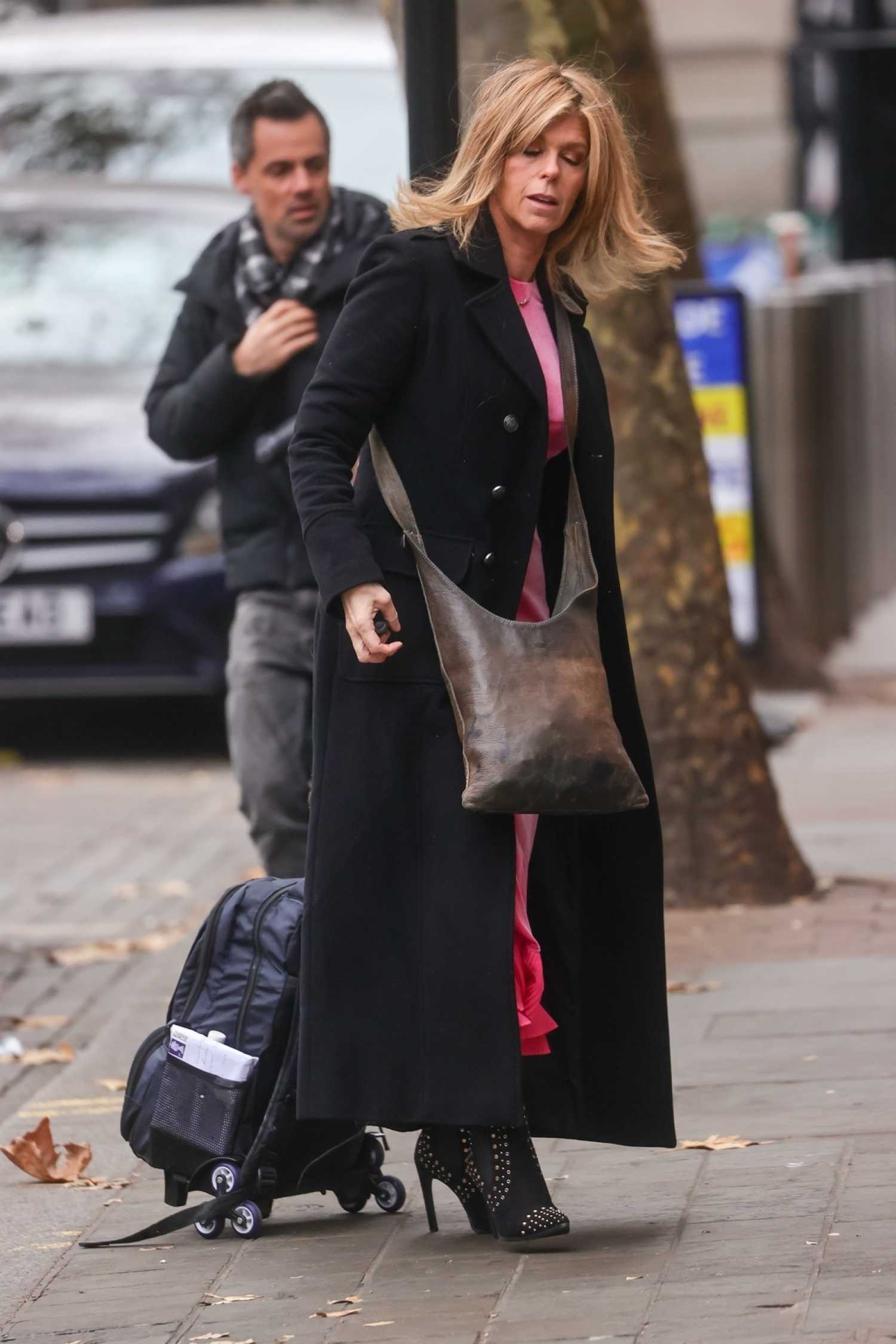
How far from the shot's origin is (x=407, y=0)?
17.9 feet

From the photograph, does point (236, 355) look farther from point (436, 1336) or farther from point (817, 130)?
point (817, 130)

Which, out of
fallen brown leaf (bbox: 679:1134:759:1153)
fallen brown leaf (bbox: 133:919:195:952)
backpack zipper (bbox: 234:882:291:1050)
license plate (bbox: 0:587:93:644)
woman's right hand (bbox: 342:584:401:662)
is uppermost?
woman's right hand (bbox: 342:584:401:662)

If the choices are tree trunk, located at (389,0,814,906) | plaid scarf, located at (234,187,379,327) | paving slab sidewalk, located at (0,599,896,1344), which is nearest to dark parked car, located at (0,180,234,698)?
tree trunk, located at (389,0,814,906)

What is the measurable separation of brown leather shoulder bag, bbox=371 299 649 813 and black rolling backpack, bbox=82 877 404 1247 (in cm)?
56

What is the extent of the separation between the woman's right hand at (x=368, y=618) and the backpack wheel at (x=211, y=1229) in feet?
3.36

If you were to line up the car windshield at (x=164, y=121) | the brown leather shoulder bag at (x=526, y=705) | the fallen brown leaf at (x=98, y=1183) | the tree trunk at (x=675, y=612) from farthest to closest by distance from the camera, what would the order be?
the car windshield at (x=164, y=121) < the tree trunk at (x=675, y=612) < the fallen brown leaf at (x=98, y=1183) < the brown leather shoulder bag at (x=526, y=705)

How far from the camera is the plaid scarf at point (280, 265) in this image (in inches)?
222

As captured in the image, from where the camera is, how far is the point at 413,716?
4.15 m

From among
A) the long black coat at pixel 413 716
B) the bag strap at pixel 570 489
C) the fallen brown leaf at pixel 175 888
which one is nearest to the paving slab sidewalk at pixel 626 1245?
the long black coat at pixel 413 716

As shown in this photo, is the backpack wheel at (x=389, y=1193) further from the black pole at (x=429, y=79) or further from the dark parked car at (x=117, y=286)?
the dark parked car at (x=117, y=286)

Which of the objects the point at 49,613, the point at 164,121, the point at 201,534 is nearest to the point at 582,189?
the point at 201,534

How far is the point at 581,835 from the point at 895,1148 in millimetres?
851

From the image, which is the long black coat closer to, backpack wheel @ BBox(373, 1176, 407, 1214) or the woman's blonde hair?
the woman's blonde hair

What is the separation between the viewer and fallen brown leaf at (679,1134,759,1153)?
4.77 metres
